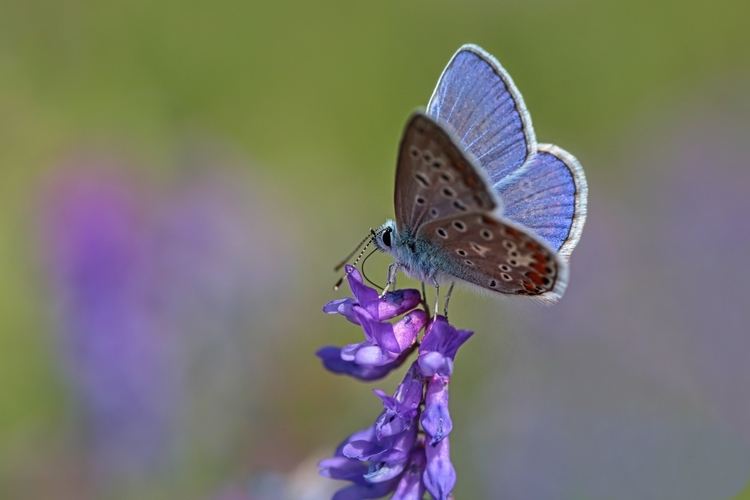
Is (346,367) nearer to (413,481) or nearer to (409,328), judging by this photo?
(409,328)

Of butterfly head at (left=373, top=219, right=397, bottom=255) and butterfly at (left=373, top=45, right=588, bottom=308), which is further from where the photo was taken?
butterfly head at (left=373, top=219, right=397, bottom=255)

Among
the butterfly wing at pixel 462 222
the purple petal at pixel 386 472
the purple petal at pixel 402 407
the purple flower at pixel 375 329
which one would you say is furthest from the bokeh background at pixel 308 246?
the butterfly wing at pixel 462 222

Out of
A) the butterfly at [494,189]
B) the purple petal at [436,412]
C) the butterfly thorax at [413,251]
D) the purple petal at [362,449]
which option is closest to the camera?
the purple petal at [436,412]

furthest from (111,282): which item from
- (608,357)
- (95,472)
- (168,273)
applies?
(608,357)

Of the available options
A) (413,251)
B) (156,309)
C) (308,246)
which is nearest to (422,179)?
(413,251)

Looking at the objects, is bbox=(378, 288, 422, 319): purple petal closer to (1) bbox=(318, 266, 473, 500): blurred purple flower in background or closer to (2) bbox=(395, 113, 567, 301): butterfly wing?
(1) bbox=(318, 266, 473, 500): blurred purple flower in background

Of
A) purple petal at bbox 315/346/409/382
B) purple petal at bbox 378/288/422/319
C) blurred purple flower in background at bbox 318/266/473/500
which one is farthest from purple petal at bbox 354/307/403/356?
purple petal at bbox 315/346/409/382

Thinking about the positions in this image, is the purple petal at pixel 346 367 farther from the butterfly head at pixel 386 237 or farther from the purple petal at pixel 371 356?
the butterfly head at pixel 386 237
